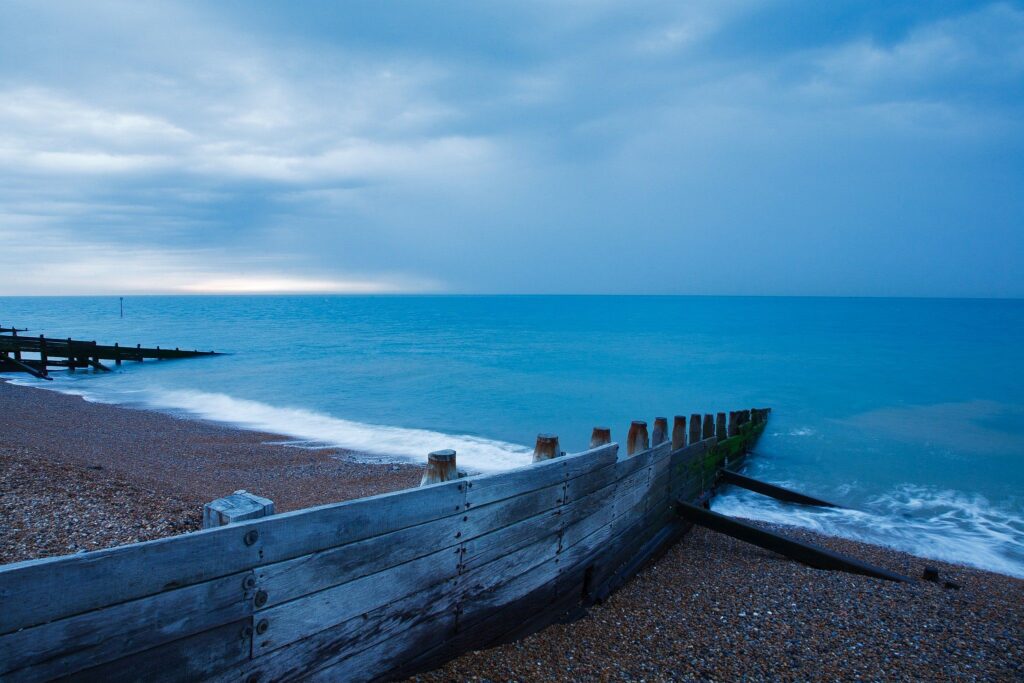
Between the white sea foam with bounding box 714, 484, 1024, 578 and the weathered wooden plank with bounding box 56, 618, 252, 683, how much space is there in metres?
9.43

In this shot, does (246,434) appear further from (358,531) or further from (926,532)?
(926,532)

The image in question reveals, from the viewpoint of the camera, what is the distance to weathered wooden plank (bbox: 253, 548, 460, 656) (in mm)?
2811

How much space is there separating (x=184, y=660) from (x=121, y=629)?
335 mm

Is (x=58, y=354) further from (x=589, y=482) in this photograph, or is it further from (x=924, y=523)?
(x=924, y=523)

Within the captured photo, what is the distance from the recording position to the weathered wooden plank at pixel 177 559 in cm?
205

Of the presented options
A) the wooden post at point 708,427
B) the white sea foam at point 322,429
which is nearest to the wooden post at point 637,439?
the wooden post at point 708,427

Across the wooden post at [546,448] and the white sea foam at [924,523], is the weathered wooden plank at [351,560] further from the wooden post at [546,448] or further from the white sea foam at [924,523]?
the white sea foam at [924,523]

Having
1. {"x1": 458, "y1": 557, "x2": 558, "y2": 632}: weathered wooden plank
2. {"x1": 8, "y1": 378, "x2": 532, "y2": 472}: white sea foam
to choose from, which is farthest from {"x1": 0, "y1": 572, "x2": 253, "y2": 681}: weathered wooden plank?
{"x1": 8, "y1": 378, "x2": 532, "y2": 472}: white sea foam

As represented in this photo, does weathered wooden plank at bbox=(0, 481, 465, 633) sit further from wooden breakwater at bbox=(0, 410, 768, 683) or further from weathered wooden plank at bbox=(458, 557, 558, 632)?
weathered wooden plank at bbox=(458, 557, 558, 632)

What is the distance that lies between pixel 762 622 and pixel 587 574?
63.8 inches

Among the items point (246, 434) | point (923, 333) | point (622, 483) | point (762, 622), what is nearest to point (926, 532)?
point (762, 622)

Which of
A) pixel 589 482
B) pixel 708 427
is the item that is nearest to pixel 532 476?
pixel 589 482

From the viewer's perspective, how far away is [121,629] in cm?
227

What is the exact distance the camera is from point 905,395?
27.8 metres
